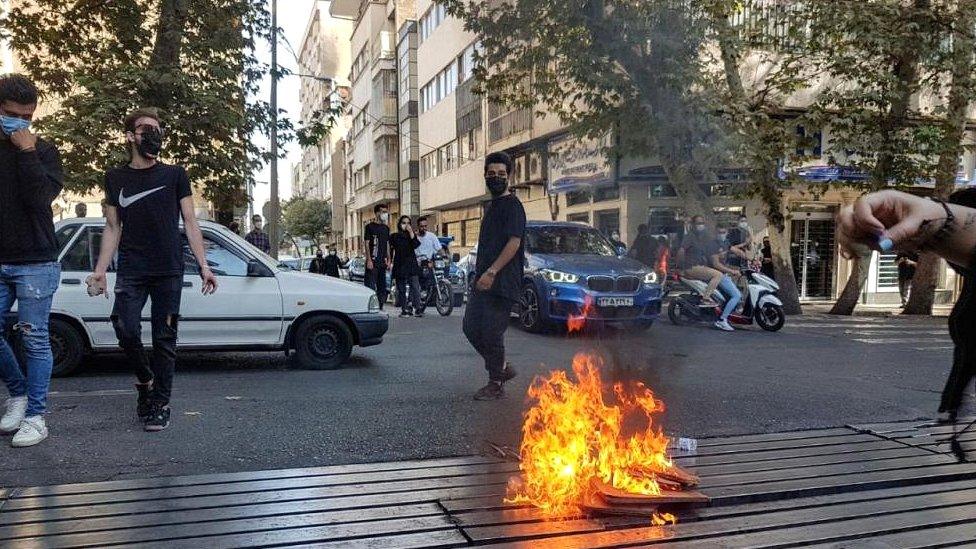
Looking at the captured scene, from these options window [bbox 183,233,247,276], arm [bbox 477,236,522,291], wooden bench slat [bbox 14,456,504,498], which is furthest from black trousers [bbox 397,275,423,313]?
wooden bench slat [bbox 14,456,504,498]

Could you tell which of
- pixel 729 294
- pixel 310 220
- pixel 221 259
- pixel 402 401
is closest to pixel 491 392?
pixel 402 401

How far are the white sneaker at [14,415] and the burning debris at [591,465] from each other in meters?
3.10

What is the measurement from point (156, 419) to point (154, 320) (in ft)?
2.12

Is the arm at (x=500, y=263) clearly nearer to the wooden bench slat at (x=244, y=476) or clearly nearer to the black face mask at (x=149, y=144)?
the wooden bench slat at (x=244, y=476)

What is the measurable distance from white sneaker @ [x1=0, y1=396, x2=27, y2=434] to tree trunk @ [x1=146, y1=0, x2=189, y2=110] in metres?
5.89

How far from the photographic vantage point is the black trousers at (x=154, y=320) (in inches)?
168

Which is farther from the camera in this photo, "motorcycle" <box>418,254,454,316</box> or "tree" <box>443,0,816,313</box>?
"motorcycle" <box>418,254,454,316</box>

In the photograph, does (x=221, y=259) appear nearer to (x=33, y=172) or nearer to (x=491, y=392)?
(x=33, y=172)

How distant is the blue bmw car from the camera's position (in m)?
9.07

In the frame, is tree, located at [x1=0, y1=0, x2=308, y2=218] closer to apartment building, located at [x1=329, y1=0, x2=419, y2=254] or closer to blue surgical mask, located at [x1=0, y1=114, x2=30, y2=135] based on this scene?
blue surgical mask, located at [x1=0, y1=114, x2=30, y2=135]

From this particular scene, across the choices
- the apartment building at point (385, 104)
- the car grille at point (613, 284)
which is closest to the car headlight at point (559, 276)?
the car grille at point (613, 284)

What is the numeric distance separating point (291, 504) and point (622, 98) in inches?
117

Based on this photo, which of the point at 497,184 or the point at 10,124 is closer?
the point at 10,124

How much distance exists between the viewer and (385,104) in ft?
127
